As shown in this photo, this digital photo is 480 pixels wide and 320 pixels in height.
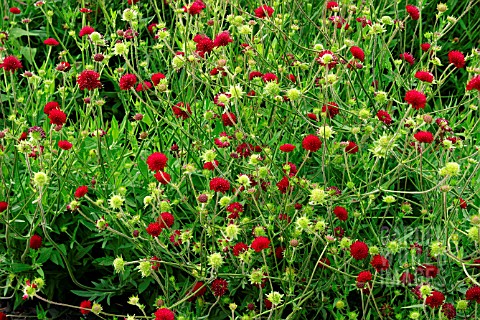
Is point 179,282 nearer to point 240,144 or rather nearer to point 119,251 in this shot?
point 119,251

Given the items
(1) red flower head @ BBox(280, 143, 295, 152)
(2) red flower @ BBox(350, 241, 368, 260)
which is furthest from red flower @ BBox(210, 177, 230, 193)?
(2) red flower @ BBox(350, 241, 368, 260)

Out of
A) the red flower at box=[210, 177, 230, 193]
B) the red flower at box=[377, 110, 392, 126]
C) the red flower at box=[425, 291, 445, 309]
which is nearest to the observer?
the red flower at box=[425, 291, 445, 309]

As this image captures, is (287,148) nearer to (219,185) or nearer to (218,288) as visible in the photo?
(219,185)

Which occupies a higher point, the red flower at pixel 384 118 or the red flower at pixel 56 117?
the red flower at pixel 384 118

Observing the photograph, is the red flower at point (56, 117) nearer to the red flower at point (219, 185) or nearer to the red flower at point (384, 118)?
the red flower at point (219, 185)

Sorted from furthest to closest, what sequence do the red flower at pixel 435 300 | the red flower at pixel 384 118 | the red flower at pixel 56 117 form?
the red flower at pixel 384 118 → the red flower at pixel 56 117 → the red flower at pixel 435 300

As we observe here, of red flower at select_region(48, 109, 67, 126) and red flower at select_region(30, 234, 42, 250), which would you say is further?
red flower at select_region(30, 234, 42, 250)

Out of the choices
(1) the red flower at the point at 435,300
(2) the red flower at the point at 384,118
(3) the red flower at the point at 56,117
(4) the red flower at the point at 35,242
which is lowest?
(4) the red flower at the point at 35,242

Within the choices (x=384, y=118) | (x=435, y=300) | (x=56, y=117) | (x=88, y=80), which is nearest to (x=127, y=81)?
(x=88, y=80)

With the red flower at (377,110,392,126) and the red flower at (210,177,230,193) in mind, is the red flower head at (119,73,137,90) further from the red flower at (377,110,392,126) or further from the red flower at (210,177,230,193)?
the red flower at (377,110,392,126)

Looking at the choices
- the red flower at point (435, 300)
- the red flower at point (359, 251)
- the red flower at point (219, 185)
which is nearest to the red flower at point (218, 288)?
the red flower at point (219, 185)

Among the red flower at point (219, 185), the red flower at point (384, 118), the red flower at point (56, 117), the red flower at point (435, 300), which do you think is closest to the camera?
the red flower at point (435, 300)

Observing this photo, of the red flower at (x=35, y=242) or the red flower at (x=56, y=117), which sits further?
the red flower at (x=35, y=242)

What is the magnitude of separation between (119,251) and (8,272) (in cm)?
39
